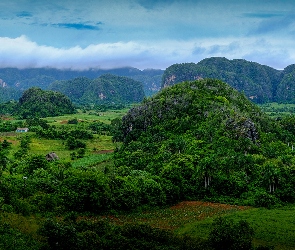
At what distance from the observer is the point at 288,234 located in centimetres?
3086

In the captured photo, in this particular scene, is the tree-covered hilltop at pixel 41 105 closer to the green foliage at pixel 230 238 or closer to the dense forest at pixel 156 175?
the dense forest at pixel 156 175

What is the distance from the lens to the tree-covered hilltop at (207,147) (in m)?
41.8

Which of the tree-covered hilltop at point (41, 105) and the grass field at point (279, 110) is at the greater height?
the tree-covered hilltop at point (41, 105)

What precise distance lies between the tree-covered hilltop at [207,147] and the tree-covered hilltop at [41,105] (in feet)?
221

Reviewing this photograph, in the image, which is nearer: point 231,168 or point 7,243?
point 7,243

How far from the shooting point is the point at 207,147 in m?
52.9

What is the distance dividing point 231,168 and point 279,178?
21.3 feet

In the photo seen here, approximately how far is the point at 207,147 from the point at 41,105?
95.4 meters

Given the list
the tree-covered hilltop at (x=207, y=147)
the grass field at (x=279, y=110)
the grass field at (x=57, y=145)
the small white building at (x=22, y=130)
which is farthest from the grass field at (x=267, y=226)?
the grass field at (x=279, y=110)

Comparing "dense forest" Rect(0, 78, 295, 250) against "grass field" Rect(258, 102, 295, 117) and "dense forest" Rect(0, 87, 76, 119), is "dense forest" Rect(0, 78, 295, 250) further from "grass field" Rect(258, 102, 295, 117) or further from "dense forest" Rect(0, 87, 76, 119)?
"grass field" Rect(258, 102, 295, 117)

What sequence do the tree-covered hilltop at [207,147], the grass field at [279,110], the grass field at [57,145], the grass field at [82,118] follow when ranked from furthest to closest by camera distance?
the grass field at [279,110] < the grass field at [82,118] < the grass field at [57,145] < the tree-covered hilltop at [207,147]

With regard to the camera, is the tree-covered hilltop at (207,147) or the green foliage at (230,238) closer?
the green foliage at (230,238)

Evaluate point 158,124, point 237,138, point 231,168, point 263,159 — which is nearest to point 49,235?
point 231,168

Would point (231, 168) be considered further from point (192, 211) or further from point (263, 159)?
point (192, 211)
